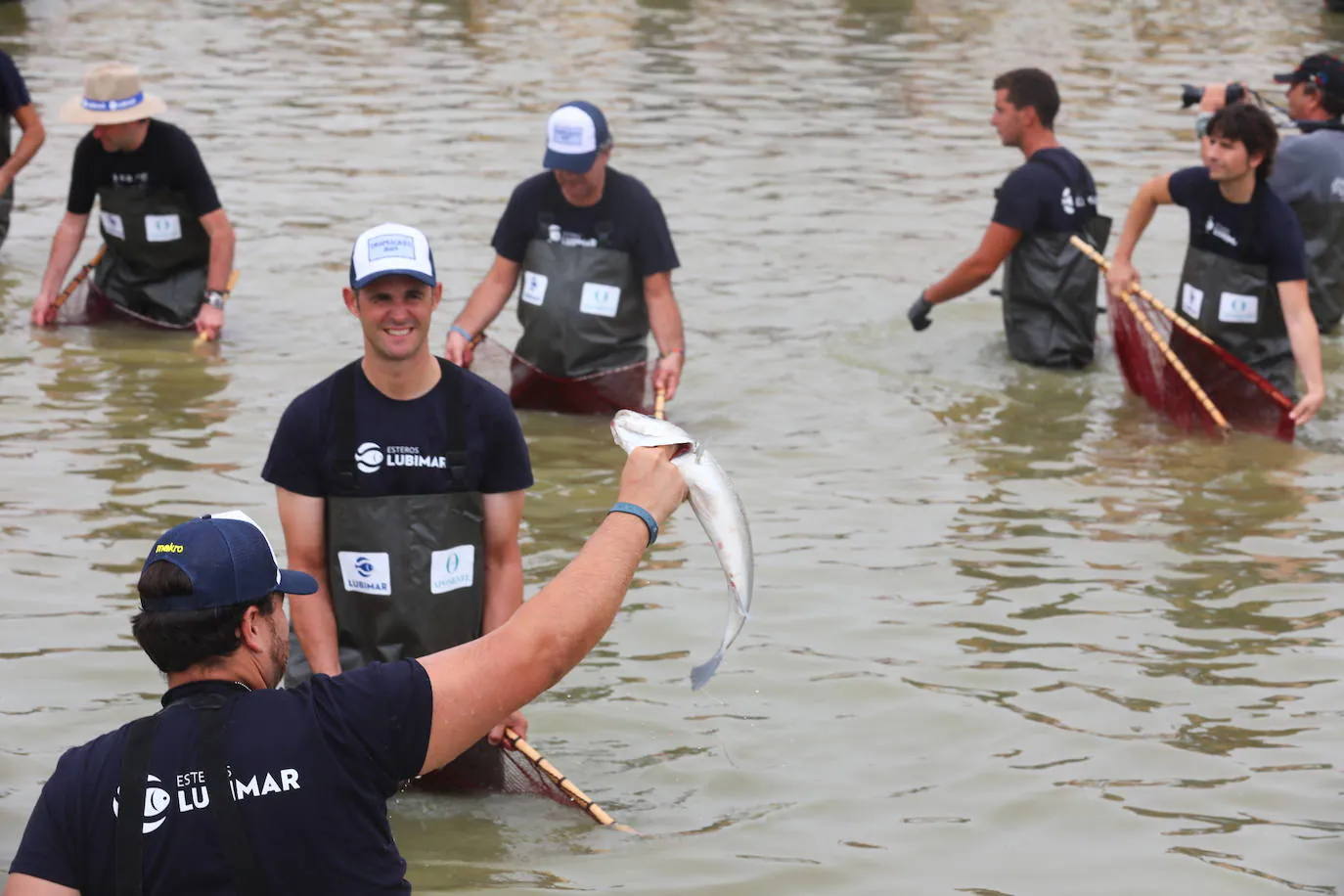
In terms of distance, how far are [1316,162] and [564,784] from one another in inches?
281

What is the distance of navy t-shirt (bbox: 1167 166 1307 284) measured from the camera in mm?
9328

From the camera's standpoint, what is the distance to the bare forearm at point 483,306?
8875 millimetres

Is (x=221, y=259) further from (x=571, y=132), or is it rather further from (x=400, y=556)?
(x=400, y=556)

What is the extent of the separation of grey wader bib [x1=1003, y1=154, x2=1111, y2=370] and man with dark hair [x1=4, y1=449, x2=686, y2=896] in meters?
7.52

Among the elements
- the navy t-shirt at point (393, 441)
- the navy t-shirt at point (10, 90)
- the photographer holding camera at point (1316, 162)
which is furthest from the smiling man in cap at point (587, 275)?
the navy t-shirt at point (10, 90)

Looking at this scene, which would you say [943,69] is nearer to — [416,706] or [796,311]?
[796,311]

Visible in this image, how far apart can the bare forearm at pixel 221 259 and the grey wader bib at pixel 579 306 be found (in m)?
1.88

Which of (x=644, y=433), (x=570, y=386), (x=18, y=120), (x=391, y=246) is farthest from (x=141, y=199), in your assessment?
(x=644, y=433)

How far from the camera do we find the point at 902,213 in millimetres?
14969

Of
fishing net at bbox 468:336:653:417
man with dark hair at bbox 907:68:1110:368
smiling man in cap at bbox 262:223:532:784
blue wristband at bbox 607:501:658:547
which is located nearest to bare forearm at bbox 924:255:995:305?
man with dark hair at bbox 907:68:1110:368

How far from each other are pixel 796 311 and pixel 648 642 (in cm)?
544

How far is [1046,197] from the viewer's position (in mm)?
10438

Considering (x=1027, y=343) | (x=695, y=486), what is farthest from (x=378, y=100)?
(x=695, y=486)

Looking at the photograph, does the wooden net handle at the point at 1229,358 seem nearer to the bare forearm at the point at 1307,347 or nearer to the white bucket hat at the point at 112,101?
the bare forearm at the point at 1307,347
